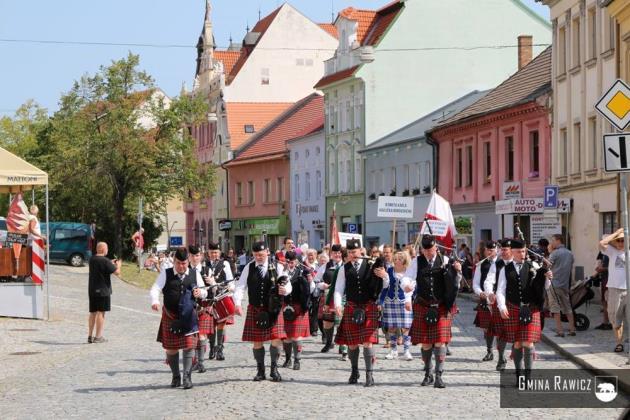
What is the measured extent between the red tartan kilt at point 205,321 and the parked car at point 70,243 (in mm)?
42746

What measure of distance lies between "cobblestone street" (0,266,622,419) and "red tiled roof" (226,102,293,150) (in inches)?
2488

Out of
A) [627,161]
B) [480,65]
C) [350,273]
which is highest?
[480,65]

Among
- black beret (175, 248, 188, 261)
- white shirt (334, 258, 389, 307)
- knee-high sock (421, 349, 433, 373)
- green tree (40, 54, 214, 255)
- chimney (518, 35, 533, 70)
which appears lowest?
knee-high sock (421, 349, 433, 373)

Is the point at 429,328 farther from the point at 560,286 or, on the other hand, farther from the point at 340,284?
the point at 560,286

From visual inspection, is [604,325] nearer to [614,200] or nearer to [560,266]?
[560,266]

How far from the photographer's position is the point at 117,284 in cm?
4703

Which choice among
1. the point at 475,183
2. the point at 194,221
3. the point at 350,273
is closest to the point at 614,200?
the point at 475,183

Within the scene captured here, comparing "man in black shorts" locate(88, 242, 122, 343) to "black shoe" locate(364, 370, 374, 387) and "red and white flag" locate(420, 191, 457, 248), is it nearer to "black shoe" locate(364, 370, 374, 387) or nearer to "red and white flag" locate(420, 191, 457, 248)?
"red and white flag" locate(420, 191, 457, 248)

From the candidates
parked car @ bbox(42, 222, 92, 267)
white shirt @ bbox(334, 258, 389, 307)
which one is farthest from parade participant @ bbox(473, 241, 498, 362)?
parked car @ bbox(42, 222, 92, 267)

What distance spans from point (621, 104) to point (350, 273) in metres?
3.85

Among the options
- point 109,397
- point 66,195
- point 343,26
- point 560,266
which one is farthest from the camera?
point 343,26

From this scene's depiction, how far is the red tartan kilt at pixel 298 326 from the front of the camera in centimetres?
1766

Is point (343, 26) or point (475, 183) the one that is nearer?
point (475, 183)

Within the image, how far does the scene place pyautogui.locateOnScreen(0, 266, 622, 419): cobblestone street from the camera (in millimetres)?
13609
